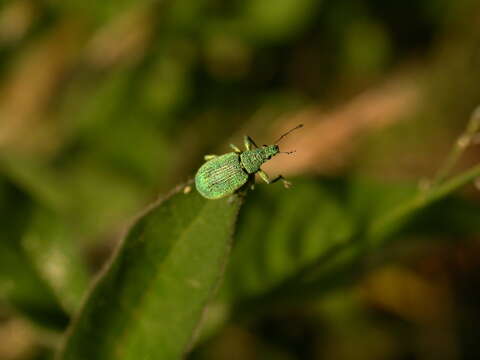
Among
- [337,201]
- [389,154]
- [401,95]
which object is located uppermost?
[401,95]

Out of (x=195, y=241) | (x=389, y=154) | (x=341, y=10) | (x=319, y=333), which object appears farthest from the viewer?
(x=341, y=10)

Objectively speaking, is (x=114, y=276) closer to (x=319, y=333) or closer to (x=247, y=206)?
(x=247, y=206)

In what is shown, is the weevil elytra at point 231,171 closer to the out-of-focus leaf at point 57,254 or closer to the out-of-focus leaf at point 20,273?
the out-of-focus leaf at point 57,254

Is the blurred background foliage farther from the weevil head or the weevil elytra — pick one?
the weevil elytra

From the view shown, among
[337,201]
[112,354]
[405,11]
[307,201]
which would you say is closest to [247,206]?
[307,201]

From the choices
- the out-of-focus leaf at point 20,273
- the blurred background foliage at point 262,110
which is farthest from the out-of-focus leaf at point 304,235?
the blurred background foliage at point 262,110

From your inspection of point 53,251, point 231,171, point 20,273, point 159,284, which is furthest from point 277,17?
point 159,284

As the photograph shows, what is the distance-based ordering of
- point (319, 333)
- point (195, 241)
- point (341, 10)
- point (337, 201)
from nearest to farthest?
point (195, 241) → point (337, 201) → point (319, 333) → point (341, 10)

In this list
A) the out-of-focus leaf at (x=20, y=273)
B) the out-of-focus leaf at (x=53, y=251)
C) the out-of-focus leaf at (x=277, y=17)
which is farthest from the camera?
the out-of-focus leaf at (x=277, y=17)
